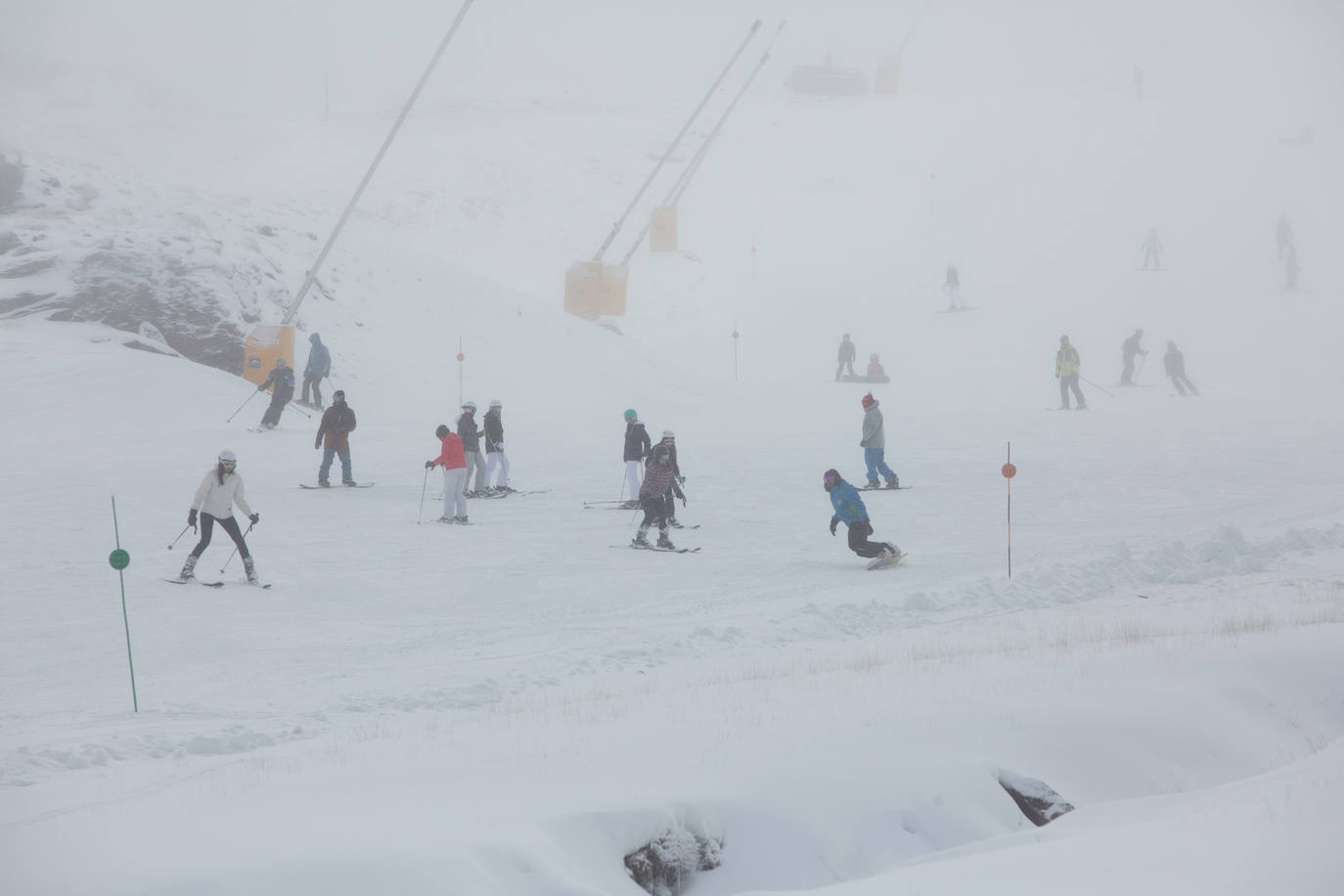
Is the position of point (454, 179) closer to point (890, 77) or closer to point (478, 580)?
point (890, 77)

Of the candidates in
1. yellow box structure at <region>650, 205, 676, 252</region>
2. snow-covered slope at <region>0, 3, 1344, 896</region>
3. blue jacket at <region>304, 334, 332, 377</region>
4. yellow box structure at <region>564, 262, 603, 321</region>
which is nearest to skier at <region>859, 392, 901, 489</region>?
snow-covered slope at <region>0, 3, 1344, 896</region>

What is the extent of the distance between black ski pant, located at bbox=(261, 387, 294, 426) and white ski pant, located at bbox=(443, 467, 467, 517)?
23.6 feet

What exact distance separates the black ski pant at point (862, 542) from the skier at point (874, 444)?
3578 millimetres

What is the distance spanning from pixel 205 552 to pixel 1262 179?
5006 cm

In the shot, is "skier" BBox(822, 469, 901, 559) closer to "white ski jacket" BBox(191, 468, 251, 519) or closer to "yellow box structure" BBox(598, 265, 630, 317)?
"white ski jacket" BBox(191, 468, 251, 519)

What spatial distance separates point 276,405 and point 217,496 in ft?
33.5

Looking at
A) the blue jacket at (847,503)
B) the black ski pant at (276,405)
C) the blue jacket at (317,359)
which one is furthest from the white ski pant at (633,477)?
the blue jacket at (317,359)

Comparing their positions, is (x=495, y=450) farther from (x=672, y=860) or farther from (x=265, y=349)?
(x=672, y=860)

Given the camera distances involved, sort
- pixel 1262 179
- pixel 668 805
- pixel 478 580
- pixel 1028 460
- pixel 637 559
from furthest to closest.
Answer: pixel 1262 179
pixel 1028 460
pixel 637 559
pixel 478 580
pixel 668 805

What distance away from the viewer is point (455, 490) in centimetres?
1719

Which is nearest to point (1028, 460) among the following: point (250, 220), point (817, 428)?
point (817, 428)

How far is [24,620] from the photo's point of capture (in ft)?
39.3

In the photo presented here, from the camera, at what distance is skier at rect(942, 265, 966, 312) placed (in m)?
41.8

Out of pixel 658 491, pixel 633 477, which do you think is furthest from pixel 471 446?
pixel 658 491
